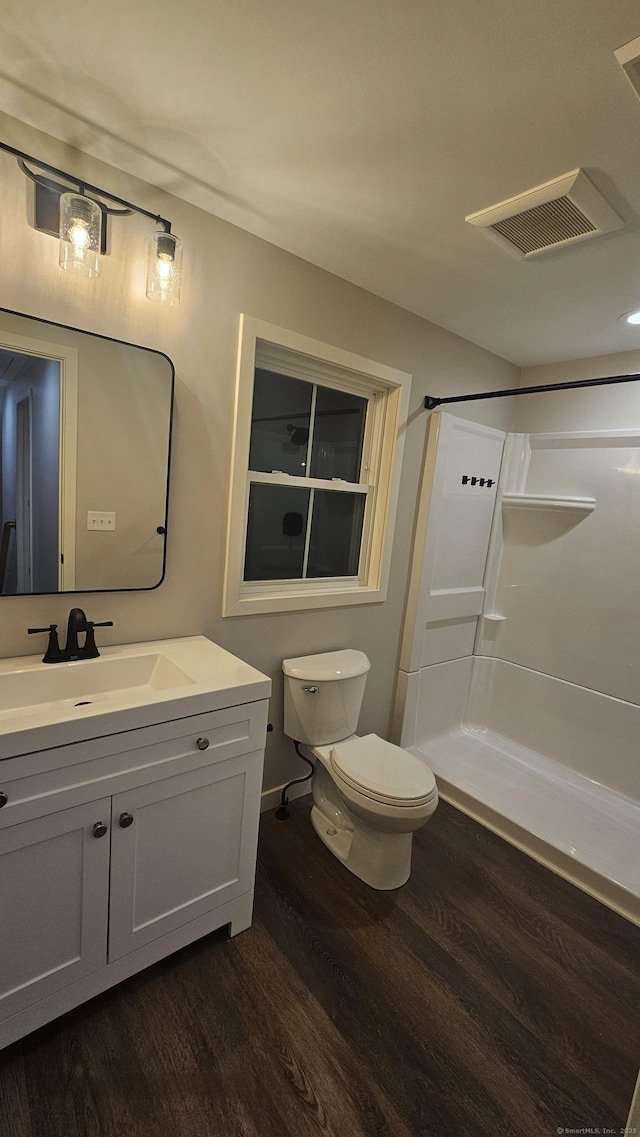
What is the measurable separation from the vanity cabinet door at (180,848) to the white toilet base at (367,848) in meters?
0.50

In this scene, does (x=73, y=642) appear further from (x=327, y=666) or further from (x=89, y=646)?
(x=327, y=666)

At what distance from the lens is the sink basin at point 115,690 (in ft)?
3.44

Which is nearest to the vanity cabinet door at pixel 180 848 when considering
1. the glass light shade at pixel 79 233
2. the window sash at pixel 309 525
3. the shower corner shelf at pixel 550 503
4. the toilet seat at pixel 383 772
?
the toilet seat at pixel 383 772

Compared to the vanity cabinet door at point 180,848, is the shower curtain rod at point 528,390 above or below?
above

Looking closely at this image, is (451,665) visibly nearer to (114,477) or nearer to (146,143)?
(114,477)

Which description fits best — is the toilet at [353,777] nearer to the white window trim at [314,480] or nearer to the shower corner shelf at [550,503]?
the white window trim at [314,480]

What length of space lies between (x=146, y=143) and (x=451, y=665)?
2.68 m

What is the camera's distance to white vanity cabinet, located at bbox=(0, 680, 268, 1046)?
41.8 inches

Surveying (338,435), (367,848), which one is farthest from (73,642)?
(338,435)

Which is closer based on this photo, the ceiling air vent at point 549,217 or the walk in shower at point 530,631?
the ceiling air vent at point 549,217

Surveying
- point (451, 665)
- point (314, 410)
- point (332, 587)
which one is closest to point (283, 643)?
point (332, 587)

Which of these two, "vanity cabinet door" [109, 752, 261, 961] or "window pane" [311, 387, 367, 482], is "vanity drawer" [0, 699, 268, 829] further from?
"window pane" [311, 387, 367, 482]

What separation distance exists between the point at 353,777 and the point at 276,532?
3.45 feet

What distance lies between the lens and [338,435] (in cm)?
221
